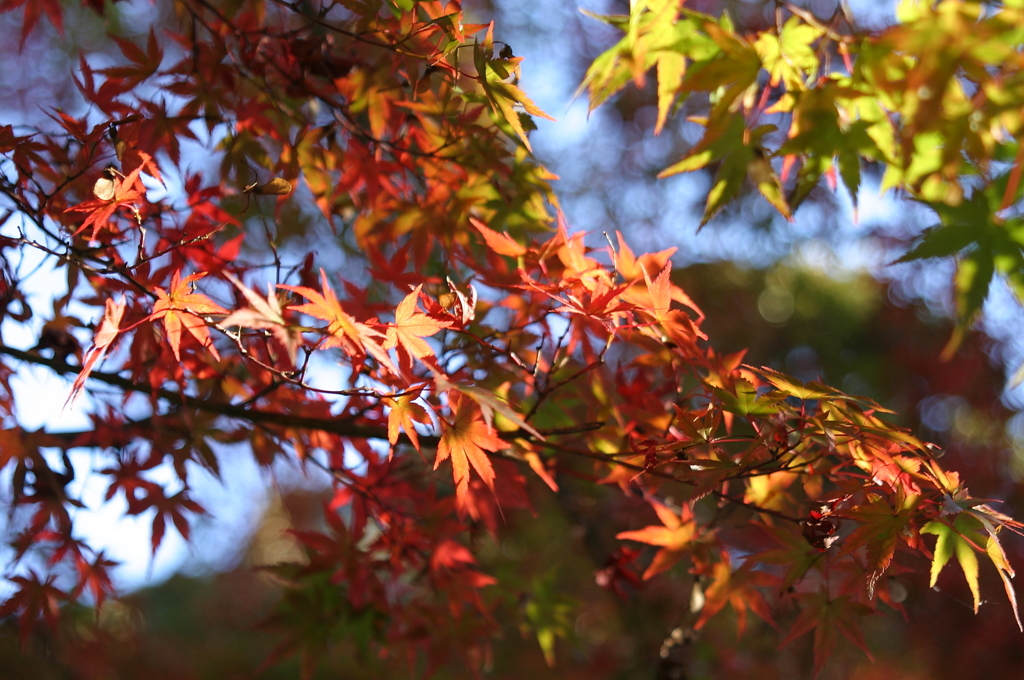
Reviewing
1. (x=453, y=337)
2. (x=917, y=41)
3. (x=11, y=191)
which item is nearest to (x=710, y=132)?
(x=917, y=41)

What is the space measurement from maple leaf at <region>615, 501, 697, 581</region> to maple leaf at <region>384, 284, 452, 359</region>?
58 cm

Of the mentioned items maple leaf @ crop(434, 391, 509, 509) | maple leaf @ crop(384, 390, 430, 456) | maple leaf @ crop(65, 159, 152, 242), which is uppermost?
maple leaf @ crop(65, 159, 152, 242)

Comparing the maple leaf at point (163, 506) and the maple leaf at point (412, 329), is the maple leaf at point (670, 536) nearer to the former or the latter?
the maple leaf at point (412, 329)

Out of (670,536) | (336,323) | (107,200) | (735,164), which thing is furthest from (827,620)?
(107,200)

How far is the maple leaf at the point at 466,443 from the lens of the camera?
1.00 meters

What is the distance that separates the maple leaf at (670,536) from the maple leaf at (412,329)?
0.58m

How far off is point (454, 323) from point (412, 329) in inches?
3.5

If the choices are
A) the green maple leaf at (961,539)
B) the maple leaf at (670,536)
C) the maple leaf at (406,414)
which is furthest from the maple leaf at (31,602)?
the green maple leaf at (961,539)

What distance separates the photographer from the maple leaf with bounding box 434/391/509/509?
995 millimetres

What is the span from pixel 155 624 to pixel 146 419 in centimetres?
649

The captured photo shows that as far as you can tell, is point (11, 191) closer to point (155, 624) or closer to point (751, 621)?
point (751, 621)

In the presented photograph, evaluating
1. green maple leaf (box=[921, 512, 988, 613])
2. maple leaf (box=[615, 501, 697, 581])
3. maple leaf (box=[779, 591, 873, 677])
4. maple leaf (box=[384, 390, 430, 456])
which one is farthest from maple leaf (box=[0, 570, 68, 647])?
green maple leaf (box=[921, 512, 988, 613])

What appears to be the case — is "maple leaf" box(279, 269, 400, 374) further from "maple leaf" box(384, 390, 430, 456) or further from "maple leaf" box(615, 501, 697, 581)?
"maple leaf" box(615, 501, 697, 581)

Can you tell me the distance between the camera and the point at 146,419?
1507 millimetres
